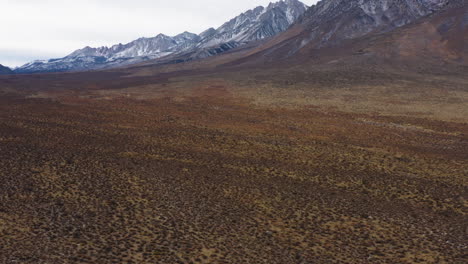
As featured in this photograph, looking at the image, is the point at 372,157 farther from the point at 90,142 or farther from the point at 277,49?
the point at 277,49

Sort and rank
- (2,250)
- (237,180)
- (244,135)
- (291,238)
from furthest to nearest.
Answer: (244,135) → (237,180) → (291,238) → (2,250)

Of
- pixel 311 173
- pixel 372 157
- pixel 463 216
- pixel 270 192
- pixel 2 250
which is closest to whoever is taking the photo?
pixel 2 250

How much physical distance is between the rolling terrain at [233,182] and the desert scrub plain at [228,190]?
0.08 metres

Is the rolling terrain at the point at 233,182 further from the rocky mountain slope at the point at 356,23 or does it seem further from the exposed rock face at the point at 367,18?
the exposed rock face at the point at 367,18

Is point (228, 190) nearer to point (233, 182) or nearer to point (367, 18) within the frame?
point (233, 182)

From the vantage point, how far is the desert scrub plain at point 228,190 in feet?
40.8

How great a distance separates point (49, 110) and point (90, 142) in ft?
56.9

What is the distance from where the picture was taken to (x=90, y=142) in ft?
84.3

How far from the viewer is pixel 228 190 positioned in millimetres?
18078

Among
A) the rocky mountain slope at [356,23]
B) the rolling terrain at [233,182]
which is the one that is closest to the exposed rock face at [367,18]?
the rocky mountain slope at [356,23]

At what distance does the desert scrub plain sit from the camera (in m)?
12.4

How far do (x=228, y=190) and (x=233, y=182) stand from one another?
1204 mm

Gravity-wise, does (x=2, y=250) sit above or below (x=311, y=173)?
above

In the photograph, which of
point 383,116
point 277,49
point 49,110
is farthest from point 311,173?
point 277,49
